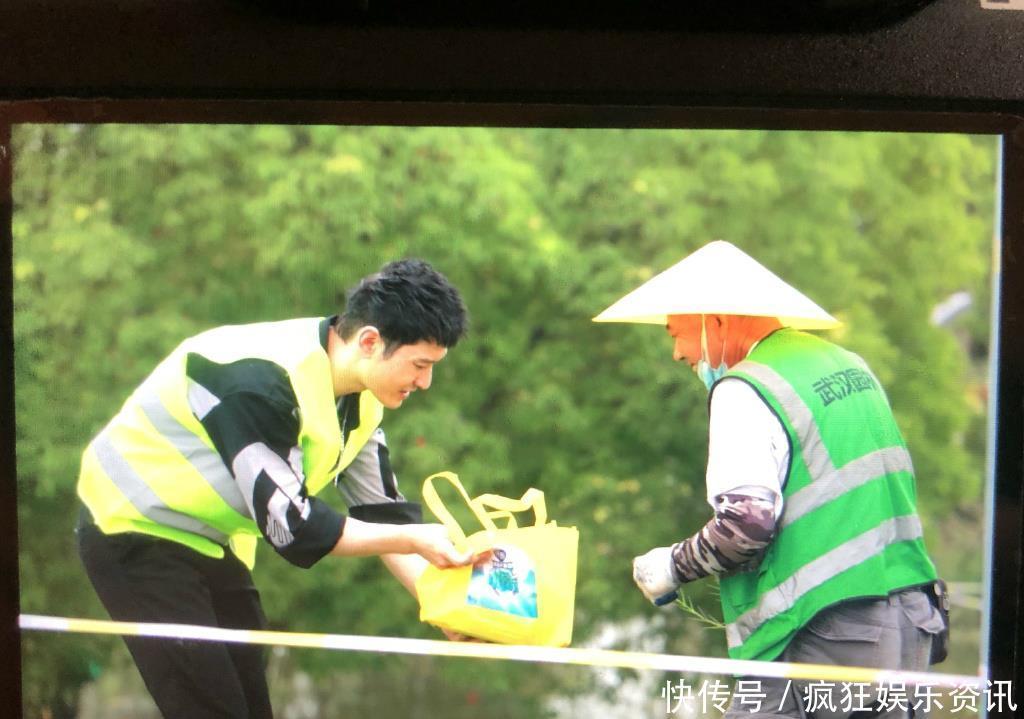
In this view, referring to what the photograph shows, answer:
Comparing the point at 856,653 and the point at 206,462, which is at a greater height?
the point at 206,462

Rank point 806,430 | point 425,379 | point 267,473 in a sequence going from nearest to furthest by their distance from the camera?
1. point 806,430
2. point 267,473
3. point 425,379

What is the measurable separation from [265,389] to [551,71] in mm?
949

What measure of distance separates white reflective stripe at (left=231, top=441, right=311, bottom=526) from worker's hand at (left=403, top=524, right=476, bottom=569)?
25cm

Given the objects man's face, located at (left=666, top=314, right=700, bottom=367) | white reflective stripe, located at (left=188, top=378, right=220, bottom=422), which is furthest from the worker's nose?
man's face, located at (left=666, top=314, right=700, bottom=367)

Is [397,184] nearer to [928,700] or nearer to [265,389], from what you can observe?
[265,389]

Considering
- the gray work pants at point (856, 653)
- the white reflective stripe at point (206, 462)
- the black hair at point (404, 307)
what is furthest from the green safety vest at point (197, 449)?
the gray work pants at point (856, 653)

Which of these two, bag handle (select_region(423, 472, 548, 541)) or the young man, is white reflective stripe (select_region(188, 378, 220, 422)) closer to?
the young man

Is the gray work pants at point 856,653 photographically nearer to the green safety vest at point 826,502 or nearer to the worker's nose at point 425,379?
the green safety vest at point 826,502

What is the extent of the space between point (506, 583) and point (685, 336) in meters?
0.67

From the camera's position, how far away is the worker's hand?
2496 millimetres

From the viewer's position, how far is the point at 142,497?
8.30 ft

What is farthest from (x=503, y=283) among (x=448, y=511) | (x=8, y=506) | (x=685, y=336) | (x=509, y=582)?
(x=8, y=506)

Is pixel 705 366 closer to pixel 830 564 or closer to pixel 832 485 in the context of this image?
pixel 832 485

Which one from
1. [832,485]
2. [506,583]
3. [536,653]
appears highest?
[832,485]
